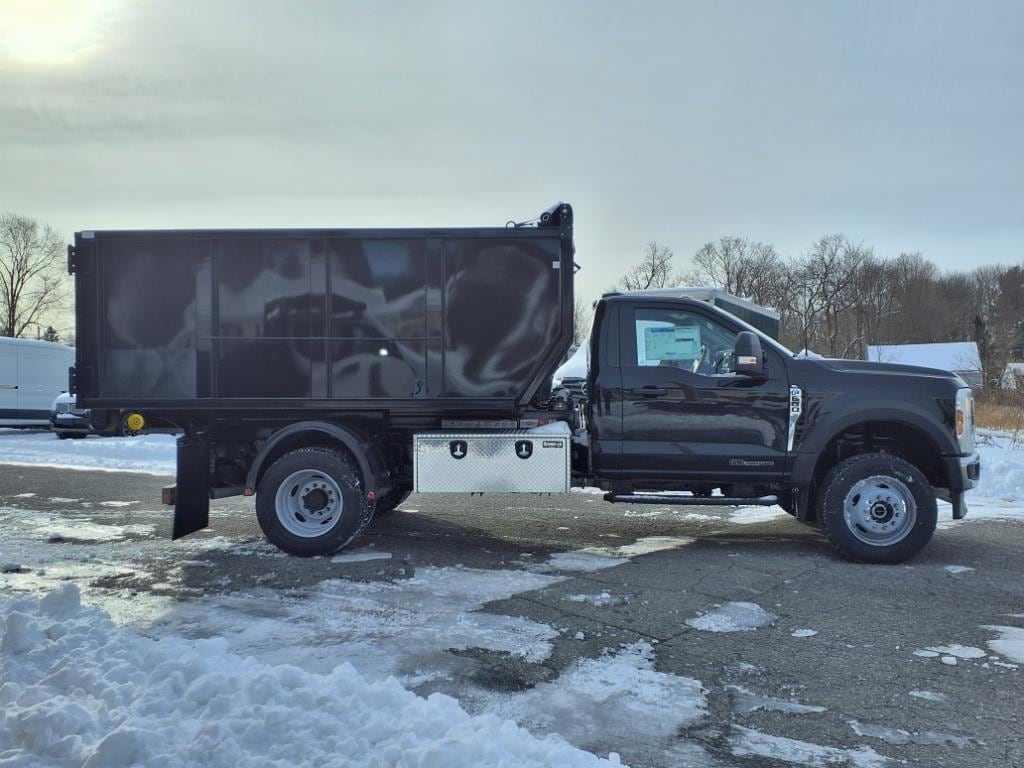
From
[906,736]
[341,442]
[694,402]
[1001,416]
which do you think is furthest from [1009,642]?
[1001,416]

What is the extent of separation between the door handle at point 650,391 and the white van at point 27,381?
67.5 ft

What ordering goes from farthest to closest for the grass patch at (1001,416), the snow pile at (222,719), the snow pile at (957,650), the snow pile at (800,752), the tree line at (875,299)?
the tree line at (875,299), the grass patch at (1001,416), the snow pile at (957,650), the snow pile at (800,752), the snow pile at (222,719)

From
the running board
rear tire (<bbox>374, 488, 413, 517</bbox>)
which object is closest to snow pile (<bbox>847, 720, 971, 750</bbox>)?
the running board

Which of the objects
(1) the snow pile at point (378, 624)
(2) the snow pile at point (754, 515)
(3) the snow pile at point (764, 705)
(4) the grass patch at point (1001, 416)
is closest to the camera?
(3) the snow pile at point (764, 705)

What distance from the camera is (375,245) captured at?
6789 mm

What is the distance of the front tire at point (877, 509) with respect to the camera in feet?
21.6

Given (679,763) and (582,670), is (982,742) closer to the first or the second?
(679,763)

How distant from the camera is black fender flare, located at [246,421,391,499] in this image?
681 centimetres

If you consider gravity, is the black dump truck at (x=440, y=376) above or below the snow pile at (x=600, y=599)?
above

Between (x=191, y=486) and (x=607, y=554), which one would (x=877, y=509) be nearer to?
(x=607, y=554)

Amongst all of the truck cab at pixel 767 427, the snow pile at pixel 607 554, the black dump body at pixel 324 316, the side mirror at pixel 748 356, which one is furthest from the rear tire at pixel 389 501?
the side mirror at pixel 748 356

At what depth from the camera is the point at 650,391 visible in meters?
6.86

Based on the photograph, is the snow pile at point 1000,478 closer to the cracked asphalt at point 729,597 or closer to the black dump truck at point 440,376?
the cracked asphalt at point 729,597

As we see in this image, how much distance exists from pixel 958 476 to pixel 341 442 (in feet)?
17.5
